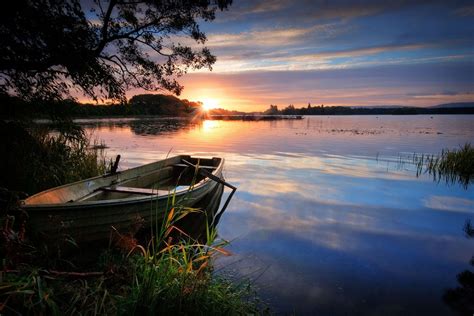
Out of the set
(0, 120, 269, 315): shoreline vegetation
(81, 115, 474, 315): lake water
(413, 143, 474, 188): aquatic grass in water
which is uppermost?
(0, 120, 269, 315): shoreline vegetation

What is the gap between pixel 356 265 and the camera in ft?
22.7

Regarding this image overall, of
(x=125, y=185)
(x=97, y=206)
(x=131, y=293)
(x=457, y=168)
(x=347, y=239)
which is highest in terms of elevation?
(x=97, y=206)

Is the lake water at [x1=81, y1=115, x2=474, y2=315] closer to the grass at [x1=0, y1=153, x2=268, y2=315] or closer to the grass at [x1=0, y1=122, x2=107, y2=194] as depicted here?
the grass at [x1=0, y1=153, x2=268, y2=315]

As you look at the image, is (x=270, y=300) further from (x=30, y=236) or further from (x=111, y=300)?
(x=30, y=236)

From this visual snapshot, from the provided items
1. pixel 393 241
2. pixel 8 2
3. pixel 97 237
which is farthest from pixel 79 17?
pixel 393 241

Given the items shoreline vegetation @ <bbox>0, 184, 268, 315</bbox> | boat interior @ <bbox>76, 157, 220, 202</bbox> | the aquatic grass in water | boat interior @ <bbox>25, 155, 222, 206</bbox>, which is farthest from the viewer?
the aquatic grass in water

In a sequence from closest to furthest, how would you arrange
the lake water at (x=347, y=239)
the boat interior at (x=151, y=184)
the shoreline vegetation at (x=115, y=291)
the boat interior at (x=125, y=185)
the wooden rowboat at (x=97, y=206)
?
1. the shoreline vegetation at (x=115, y=291)
2. the wooden rowboat at (x=97, y=206)
3. the lake water at (x=347, y=239)
4. the boat interior at (x=125, y=185)
5. the boat interior at (x=151, y=184)

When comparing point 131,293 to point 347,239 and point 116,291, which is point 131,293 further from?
point 347,239

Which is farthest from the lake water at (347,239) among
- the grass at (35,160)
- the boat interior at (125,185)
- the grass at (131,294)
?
the grass at (35,160)

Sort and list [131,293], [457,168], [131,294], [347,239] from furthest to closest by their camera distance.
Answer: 1. [457,168]
2. [347,239]
3. [131,293]
4. [131,294]

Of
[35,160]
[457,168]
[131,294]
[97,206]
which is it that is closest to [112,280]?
[131,294]

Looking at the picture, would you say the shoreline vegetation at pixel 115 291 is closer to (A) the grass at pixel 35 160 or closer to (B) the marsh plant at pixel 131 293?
(B) the marsh plant at pixel 131 293

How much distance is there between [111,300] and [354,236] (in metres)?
7.32

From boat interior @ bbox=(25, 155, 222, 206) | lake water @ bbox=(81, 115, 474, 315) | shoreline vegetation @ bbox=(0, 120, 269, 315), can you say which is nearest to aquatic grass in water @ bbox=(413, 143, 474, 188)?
lake water @ bbox=(81, 115, 474, 315)
